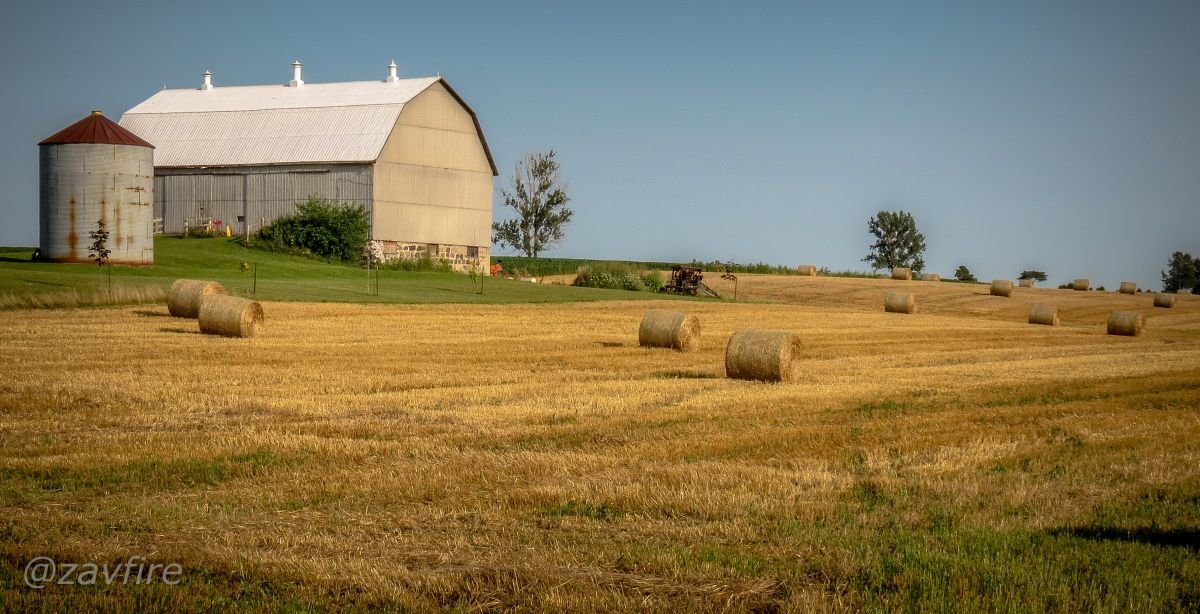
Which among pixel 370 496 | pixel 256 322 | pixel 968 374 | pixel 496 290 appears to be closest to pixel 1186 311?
pixel 496 290

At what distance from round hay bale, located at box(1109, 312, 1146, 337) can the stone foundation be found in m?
31.8

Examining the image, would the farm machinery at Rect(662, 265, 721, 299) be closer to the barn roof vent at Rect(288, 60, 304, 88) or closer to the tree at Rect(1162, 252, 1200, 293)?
the barn roof vent at Rect(288, 60, 304, 88)

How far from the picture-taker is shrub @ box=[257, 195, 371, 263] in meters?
54.4

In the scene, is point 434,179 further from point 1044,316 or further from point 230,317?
point 230,317

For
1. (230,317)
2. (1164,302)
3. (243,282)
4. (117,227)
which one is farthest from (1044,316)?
(117,227)

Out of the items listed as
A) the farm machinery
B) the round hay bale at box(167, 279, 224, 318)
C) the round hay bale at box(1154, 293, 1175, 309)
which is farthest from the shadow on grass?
the round hay bale at box(1154, 293, 1175, 309)

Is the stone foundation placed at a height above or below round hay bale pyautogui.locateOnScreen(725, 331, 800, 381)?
above

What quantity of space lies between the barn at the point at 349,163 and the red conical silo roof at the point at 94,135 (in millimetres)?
11797

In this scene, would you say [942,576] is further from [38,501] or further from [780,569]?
[38,501]

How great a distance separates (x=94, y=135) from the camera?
4478cm

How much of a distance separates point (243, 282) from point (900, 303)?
23.5m

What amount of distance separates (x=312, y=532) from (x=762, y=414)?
7.16 metres

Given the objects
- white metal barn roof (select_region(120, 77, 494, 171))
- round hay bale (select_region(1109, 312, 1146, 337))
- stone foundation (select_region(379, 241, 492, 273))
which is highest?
white metal barn roof (select_region(120, 77, 494, 171))

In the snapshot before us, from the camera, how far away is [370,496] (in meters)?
9.00
